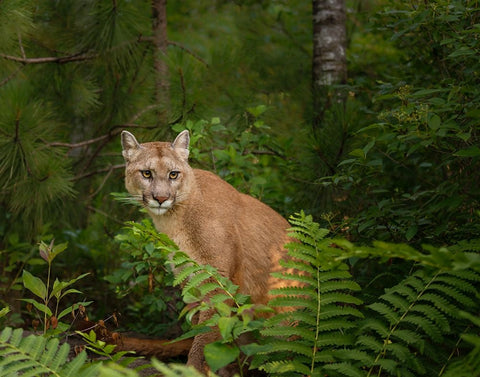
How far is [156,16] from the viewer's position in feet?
22.2

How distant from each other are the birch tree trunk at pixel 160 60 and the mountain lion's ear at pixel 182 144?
1.00 meters

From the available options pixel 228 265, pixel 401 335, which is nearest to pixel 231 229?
pixel 228 265

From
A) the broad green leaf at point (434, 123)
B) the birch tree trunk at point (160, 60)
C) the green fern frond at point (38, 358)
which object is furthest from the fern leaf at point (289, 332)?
the birch tree trunk at point (160, 60)

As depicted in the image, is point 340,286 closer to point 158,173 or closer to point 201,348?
point 201,348

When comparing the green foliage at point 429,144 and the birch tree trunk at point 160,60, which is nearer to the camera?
the green foliage at point 429,144

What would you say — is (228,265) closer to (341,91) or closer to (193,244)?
(193,244)

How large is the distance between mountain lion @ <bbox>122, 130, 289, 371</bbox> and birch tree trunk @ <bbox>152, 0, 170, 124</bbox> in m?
1.05

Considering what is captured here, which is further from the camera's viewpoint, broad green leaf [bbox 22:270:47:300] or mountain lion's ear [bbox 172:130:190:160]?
mountain lion's ear [bbox 172:130:190:160]

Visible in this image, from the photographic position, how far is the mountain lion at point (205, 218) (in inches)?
190

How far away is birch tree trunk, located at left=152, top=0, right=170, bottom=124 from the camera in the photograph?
6.15 m

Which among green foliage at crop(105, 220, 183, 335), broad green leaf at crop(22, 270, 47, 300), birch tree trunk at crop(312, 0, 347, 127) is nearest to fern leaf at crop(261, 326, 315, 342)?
green foliage at crop(105, 220, 183, 335)

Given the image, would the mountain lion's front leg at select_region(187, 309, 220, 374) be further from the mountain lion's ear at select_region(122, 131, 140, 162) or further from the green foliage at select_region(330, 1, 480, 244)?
the mountain lion's ear at select_region(122, 131, 140, 162)

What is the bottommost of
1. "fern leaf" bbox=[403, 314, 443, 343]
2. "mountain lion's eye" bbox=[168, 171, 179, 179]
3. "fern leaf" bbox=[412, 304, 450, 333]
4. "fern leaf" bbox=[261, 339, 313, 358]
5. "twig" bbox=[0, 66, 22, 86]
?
"fern leaf" bbox=[261, 339, 313, 358]

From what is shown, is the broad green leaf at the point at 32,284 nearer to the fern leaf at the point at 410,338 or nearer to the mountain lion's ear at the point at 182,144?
the mountain lion's ear at the point at 182,144
